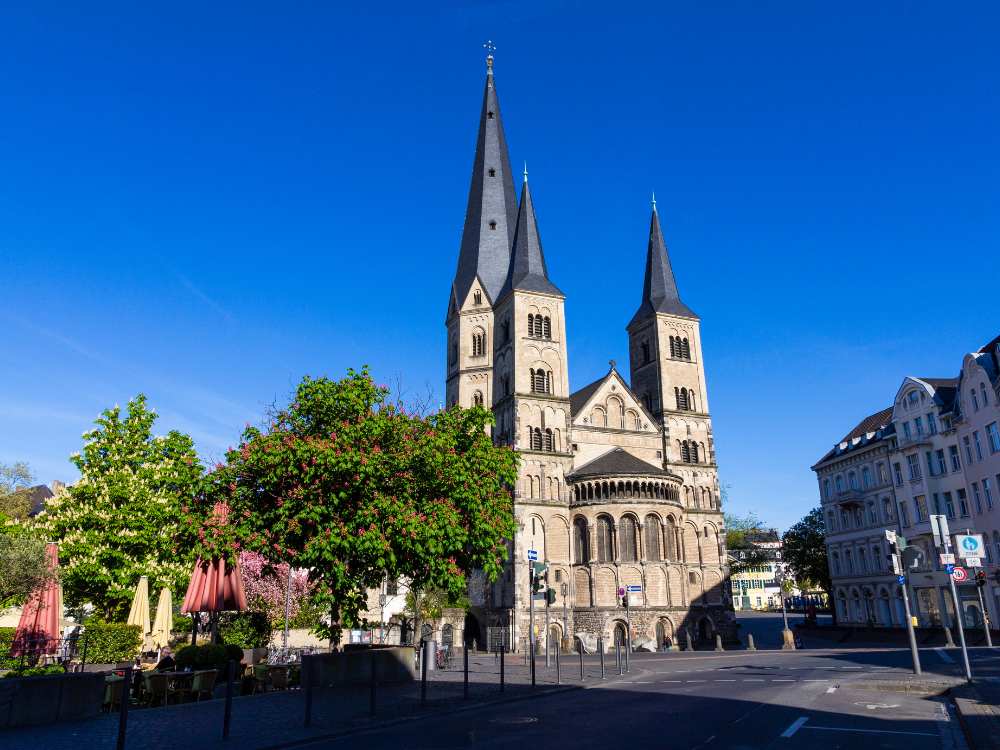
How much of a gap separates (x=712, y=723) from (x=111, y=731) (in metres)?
11.7

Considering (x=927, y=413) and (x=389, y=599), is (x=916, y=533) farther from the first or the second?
(x=389, y=599)

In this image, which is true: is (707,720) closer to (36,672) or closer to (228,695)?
(228,695)

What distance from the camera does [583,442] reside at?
57.0m

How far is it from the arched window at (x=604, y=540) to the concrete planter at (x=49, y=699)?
39247mm

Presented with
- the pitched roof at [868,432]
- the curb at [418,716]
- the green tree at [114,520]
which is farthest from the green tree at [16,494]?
the pitched roof at [868,432]

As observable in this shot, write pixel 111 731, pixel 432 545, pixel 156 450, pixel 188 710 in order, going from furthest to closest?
pixel 156 450
pixel 432 545
pixel 188 710
pixel 111 731

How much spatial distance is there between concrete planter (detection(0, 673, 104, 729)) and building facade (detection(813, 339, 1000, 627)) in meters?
41.6

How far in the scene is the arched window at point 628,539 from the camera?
5084cm

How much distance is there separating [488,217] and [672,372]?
72.7ft

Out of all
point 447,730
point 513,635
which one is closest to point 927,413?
point 513,635

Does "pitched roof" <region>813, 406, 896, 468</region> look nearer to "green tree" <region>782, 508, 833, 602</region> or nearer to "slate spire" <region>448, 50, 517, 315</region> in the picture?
"green tree" <region>782, 508, 833, 602</region>

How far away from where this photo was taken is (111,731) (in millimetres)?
13859

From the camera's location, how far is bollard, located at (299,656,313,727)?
14.2m

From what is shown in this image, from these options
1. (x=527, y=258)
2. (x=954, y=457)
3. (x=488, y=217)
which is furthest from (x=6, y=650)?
(x=954, y=457)
